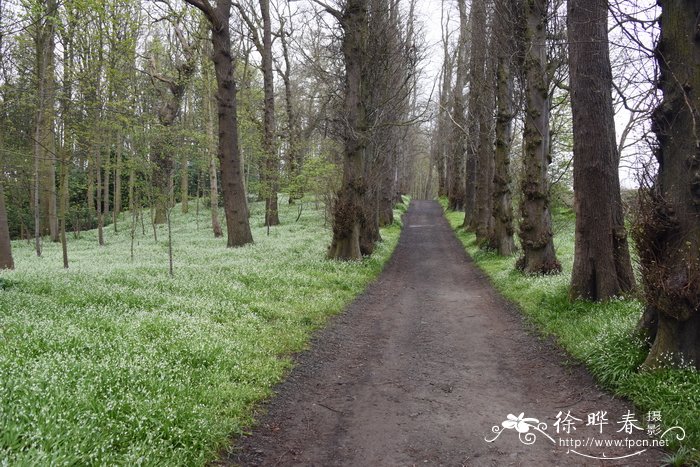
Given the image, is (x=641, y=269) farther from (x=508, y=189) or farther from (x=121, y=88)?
(x=121, y=88)

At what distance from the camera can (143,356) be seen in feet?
17.6

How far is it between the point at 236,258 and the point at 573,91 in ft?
35.4

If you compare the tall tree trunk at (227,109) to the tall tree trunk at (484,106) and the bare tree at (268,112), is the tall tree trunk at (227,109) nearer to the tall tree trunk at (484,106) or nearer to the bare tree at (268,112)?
the bare tree at (268,112)

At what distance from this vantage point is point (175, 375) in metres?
5.19

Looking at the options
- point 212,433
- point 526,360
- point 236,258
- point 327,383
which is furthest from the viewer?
point 236,258

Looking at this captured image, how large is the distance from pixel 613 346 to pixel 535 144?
8.51 metres

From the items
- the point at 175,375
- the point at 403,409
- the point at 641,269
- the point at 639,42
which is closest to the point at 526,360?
the point at 641,269

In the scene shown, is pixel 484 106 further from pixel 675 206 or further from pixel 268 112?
pixel 675 206

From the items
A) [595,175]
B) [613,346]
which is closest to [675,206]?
[613,346]

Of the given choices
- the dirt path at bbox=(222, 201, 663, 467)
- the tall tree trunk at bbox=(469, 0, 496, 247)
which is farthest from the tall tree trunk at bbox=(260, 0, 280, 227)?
the dirt path at bbox=(222, 201, 663, 467)

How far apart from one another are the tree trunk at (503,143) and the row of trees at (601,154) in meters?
0.04

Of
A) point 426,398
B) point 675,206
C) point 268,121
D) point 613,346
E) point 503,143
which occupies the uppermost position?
point 268,121

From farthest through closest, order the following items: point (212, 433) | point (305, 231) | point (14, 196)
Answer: point (14, 196)
point (305, 231)
point (212, 433)

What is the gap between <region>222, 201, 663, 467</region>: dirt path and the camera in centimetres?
419
